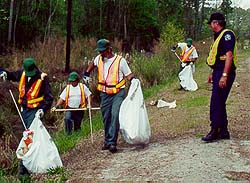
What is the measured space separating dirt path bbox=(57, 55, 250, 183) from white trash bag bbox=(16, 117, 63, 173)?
1.25 feet

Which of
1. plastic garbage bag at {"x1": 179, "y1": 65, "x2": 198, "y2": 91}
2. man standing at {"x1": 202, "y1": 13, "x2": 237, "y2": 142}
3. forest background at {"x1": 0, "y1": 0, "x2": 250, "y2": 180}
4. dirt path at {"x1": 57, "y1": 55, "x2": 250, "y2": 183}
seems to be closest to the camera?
dirt path at {"x1": 57, "y1": 55, "x2": 250, "y2": 183}

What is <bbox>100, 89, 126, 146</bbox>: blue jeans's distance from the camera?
27.7 feet

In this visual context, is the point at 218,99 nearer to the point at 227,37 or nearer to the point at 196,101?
the point at 227,37

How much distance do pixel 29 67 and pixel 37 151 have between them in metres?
1.21

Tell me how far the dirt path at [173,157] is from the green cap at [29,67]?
150cm

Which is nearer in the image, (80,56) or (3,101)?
(3,101)

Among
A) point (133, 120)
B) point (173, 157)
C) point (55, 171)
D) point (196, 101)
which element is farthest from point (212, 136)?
point (196, 101)

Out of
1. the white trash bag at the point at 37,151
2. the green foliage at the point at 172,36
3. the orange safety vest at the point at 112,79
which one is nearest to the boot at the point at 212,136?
the orange safety vest at the point at 112,79

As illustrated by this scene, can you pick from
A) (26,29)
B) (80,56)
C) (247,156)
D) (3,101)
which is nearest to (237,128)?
(247,156)

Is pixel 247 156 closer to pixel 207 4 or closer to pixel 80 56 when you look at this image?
pixel 80 56

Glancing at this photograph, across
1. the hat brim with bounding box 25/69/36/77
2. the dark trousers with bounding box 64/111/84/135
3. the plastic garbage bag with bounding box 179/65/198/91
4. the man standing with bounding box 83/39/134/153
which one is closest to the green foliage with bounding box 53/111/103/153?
the dark trousers with bounding box 64/111/84/135

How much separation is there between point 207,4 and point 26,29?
32129mm

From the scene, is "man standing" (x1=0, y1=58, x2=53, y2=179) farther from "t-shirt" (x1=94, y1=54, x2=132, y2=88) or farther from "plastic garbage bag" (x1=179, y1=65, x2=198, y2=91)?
"plastic garbage bag" (x1=179, y1=65, x2=198, y2=91)

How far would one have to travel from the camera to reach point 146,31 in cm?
4122
